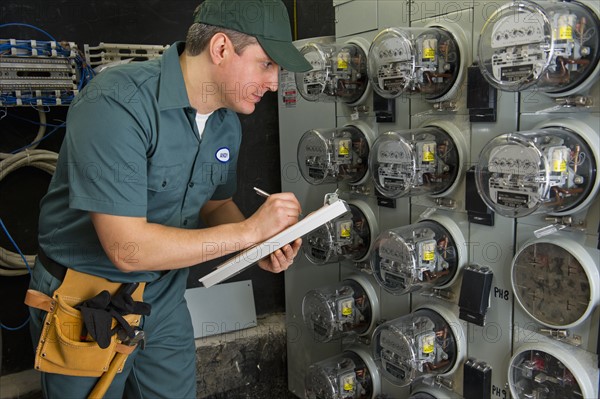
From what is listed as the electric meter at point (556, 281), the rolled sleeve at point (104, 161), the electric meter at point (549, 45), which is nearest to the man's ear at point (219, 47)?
the rolled sleeve at point (104, 161)

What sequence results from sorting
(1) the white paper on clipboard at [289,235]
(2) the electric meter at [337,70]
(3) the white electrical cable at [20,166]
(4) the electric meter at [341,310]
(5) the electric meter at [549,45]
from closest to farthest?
(5) the electric meter at [549,45], (1) the white paper on clipboard at [289,235], (2) the electric meter at [337,70], (4) the electric meter at [341,310], (3) the white electrical cable at [20,166]

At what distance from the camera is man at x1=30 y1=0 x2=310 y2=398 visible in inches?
51.6

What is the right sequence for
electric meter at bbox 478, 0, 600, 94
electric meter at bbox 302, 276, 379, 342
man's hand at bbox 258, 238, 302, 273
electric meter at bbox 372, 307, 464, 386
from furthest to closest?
electric meter at bbox 302, 276, 379, 342
electric meter at bbox 372, 307, 464, 386
man's hand at bbox 258, 238, 302, 273
electric meter at bbox 478, 0, 600, 94

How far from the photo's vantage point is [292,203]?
56.5 inches

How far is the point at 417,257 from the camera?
163 cm

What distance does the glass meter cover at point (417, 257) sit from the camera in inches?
64.2

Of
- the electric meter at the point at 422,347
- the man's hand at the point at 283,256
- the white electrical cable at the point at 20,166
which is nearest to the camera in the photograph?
the man's hand at the point at 283,256

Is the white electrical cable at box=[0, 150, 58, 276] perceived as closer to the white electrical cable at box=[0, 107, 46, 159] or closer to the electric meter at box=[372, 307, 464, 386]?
the white electrical cable at box=[0, 107, 46, 159]

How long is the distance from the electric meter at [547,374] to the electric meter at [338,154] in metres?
0.81

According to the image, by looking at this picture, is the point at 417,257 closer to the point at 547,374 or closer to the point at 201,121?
the point at 547,374

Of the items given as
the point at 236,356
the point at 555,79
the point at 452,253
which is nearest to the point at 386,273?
the point at 452,253

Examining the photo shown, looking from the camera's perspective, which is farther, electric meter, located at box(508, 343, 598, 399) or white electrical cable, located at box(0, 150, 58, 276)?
white electrical cable, located at box(0, 150, 58, 276)

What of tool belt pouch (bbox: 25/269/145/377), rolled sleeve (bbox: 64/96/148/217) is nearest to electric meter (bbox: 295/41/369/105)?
rolled sleeve (bbox: 64/96/148/217)

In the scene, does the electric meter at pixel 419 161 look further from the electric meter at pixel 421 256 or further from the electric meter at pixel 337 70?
the electric meter at pixel 337 70
